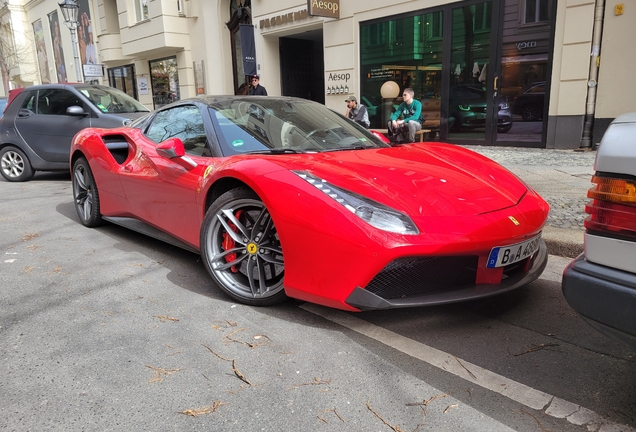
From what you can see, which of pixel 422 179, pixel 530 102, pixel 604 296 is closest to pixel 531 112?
pixel 530 102

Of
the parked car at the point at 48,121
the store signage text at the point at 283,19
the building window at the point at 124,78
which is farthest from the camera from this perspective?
the building window at the point at 124,78

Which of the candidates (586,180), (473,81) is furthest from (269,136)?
(473,81)

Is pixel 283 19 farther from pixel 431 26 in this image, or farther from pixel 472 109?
pixel 472 109

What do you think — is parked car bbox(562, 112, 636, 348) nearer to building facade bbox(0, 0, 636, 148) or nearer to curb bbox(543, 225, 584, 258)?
curb bbox(543, 225, 584, 258)

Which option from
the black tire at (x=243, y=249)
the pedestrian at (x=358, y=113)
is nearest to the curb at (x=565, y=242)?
the black tire at (x=243, y=249)

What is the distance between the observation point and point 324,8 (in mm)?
11562

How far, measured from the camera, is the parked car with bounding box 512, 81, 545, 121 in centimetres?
909

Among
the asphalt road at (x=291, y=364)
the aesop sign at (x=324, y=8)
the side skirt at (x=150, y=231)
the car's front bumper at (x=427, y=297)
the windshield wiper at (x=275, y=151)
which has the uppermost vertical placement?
the aesop sign at (x=324, y=8)

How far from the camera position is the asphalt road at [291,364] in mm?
1893

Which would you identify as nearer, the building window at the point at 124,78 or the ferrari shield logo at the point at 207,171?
the ferrari shield logo at the point at 207,171

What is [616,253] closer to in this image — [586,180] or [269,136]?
[269,136]

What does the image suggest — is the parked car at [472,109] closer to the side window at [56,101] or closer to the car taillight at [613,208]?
the side window at [56,101]

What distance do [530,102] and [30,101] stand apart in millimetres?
9197

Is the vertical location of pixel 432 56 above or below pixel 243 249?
above
